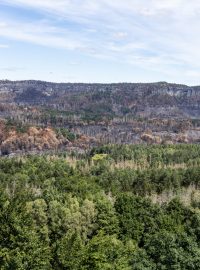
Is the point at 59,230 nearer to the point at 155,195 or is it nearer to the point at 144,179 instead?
the point at 155,195

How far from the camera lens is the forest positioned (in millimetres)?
58969

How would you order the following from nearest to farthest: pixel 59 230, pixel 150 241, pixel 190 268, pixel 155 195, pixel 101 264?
pixel 101 264 < pixel 190 268 < pixel 150 241 < pixel 59 230 < pixel 155 195

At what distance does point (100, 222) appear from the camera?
81812 millimetres

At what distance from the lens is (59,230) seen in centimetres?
7994

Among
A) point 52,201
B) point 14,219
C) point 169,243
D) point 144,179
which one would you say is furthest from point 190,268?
point 144,179

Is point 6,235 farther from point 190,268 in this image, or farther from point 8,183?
point 8,183

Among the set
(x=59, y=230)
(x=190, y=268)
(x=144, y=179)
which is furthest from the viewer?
(x=144, y=179)

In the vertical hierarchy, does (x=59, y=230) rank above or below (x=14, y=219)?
below

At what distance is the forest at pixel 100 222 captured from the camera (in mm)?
58969

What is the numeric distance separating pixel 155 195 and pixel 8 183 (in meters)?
38.1

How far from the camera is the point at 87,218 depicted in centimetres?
8250

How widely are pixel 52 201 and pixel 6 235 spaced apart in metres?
19.8

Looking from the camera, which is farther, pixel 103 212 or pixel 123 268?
pixel 103 212

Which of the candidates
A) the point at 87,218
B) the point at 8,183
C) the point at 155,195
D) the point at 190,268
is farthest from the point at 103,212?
the point at 8,183
